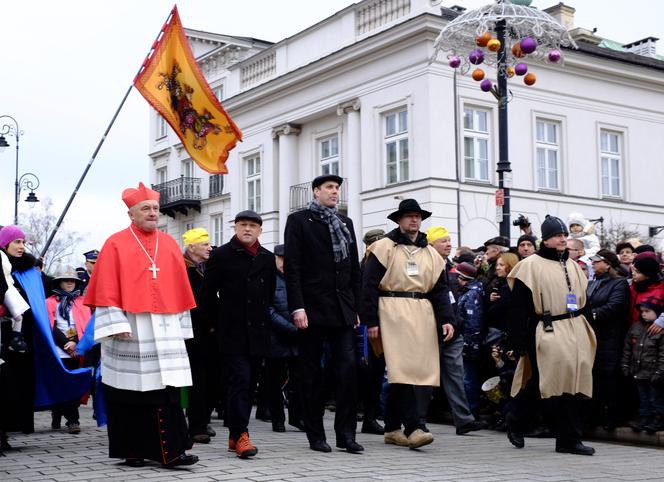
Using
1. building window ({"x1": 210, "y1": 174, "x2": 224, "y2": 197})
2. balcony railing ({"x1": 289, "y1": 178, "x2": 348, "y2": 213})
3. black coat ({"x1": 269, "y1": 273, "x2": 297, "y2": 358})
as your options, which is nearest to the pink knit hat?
black coat ({"x1": 269, "y1": 273, "x2": 297, "y2": 358})

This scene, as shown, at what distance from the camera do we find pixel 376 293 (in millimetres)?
8406

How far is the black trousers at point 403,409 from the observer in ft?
26.8

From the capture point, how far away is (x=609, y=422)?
9367 mm

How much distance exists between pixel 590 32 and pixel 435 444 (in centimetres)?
2979

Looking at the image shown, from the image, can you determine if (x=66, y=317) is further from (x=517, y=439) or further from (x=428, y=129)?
(x=428, y=129)

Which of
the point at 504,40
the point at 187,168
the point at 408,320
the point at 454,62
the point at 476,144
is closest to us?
the point at 408,320

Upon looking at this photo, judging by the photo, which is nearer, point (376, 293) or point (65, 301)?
point (376, 293)

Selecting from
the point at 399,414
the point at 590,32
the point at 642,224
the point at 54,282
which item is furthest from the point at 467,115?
the point at 399,414

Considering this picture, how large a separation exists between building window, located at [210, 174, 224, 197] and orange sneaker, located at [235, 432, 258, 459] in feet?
101

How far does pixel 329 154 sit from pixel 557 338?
2396 centimetres

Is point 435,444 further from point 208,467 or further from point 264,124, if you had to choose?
point 264,124

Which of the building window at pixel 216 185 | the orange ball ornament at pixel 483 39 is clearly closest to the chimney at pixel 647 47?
the building window at pixel 216 185

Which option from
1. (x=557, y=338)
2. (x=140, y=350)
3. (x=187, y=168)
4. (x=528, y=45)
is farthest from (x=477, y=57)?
(x=187, y=168)

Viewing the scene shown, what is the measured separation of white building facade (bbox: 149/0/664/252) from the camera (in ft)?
89.5
